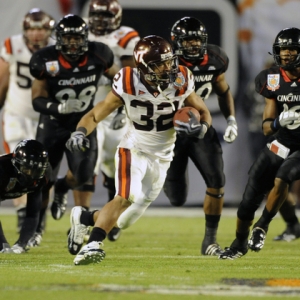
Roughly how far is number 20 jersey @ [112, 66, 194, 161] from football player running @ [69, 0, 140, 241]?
5.32 ft

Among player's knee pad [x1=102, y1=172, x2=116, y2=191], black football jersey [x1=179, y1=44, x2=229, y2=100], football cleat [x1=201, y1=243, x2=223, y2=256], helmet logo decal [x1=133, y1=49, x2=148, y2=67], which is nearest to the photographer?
helmet logo decal [x1=133, y1=49, x2=148, y2=67]

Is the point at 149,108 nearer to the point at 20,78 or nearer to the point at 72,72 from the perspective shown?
the point at 72,72

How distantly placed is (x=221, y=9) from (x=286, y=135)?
4471mm

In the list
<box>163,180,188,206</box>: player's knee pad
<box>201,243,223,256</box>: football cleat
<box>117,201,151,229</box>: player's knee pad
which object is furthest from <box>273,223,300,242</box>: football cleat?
<box>117,201,151,229</box>: player's knee pad

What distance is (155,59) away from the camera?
4.41 metres

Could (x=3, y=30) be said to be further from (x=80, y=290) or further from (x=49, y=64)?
(x=80, y=290)

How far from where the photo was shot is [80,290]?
10.8 feet

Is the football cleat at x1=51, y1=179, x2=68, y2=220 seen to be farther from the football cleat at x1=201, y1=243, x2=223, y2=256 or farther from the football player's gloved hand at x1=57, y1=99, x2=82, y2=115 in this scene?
the football cleat at x1=201, y1=243, x2=223, y2=256

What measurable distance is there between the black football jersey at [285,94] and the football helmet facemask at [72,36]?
4.26 ft

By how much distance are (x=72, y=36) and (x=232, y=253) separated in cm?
179

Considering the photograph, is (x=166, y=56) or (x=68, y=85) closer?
(x=166, y=56)

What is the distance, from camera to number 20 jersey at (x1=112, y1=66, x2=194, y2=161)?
14.8 feet

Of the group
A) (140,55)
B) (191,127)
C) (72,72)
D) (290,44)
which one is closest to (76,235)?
(191,127)

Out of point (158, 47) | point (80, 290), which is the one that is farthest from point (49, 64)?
point (80, 290)
